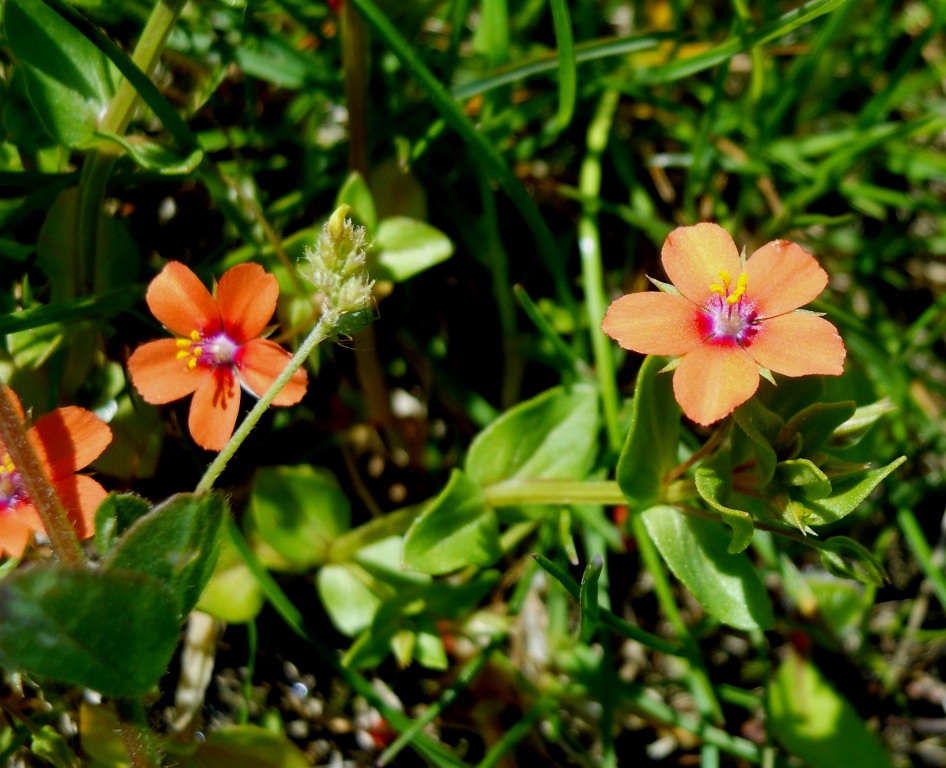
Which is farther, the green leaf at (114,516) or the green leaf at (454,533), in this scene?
the green leaf at (454,533)

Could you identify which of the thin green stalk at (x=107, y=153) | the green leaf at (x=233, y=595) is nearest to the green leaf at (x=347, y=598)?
the green leaf at (x=233, y=595)

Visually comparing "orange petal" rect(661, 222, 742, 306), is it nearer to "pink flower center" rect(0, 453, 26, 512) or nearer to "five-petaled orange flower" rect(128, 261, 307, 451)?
"five-petaled orange flower" rect(128, 261, 307, 451)

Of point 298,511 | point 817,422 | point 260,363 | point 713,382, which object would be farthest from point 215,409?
point 817,422

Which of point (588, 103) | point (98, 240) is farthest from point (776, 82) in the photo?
point (98, 240)

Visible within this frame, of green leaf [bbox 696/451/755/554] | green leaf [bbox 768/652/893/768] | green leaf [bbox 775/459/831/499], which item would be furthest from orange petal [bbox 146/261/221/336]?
green leaf [bbox 768/652/893/768]

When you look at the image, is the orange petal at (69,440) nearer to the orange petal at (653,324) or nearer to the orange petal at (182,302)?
the orange petal at (182,302)

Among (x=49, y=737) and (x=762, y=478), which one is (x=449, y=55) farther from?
(x=49, y=737)
